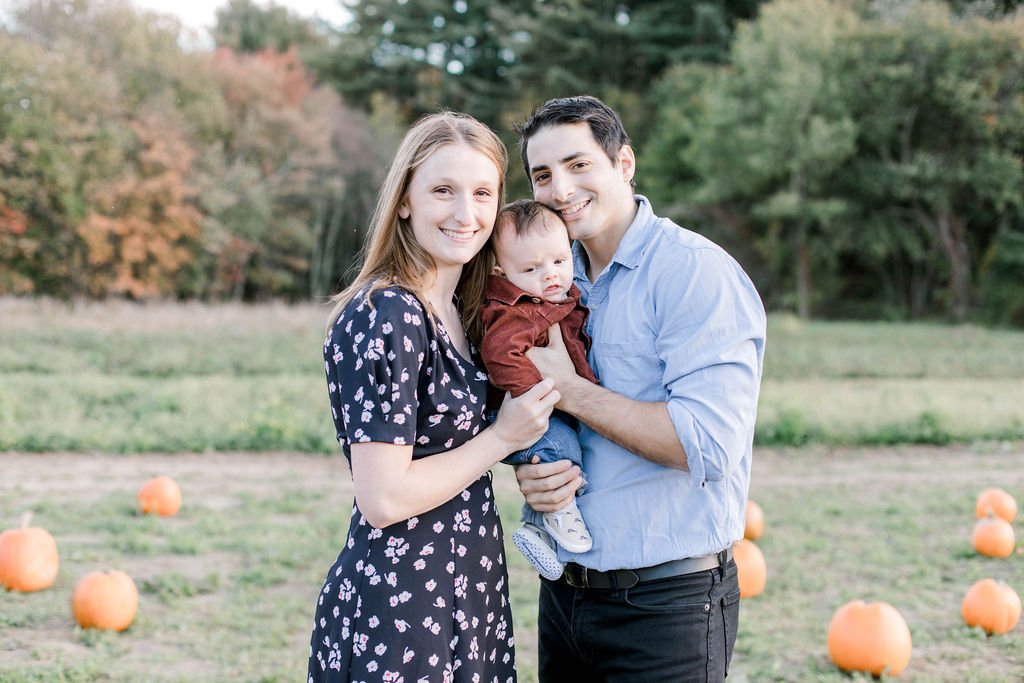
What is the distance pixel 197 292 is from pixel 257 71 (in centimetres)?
754

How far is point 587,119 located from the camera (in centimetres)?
258

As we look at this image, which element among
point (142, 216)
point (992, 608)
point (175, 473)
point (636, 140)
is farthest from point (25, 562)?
point (636, 140)

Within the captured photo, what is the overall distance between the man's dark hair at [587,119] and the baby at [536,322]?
0.24 metres

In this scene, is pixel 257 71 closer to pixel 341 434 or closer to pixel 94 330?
pixel 94 330

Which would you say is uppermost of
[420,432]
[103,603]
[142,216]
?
[142,216]

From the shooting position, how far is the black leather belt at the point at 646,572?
235 cm

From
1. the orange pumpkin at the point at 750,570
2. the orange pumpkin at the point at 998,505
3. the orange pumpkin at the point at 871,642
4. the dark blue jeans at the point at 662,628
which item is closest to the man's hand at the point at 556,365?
the dark blue jeans at the point at 662,628

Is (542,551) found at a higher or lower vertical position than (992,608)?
higher

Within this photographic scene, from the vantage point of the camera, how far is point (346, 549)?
236 cm

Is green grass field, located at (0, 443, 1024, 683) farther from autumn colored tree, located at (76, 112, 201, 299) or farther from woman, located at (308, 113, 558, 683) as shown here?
autumn colored tree, located at (76, 112, 201, 299)

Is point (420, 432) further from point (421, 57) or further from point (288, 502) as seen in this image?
point (421, 57)

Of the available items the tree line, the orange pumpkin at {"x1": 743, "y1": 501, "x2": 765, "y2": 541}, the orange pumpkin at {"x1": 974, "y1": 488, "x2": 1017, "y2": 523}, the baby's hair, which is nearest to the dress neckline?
the baby's hair

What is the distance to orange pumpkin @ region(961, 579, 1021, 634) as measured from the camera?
475 centimetres

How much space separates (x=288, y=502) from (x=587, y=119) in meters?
5.42
